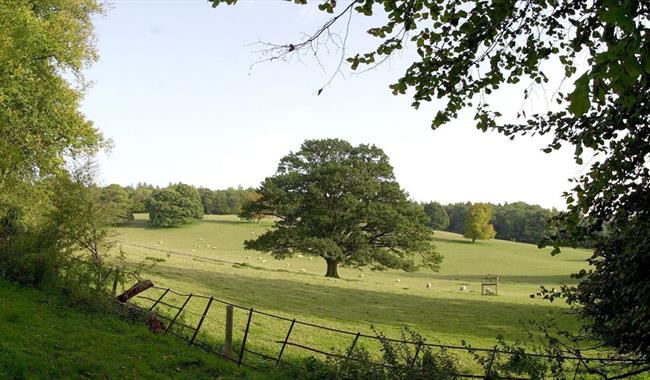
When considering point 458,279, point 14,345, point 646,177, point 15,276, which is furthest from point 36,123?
point 458,279

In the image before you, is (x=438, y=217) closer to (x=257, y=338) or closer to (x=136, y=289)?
(x=257, y=338)

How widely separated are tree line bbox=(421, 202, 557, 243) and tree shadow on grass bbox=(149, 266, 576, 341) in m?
55.6

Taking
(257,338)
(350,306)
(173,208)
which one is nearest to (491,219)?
(173,208)

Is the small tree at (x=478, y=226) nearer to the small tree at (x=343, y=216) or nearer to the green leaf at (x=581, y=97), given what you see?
the small tree at (x=343, y=216)

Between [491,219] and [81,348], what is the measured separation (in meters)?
105

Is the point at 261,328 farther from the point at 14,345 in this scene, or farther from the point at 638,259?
the point at 638,259

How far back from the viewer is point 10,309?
1203 centimetres

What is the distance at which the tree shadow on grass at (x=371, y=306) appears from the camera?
20.6 meters

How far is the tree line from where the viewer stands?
85312 mm

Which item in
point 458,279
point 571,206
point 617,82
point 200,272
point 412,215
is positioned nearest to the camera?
point 617,82

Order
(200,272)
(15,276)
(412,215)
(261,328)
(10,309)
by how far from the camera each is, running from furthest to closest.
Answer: (412,215), (200,272), (261,328), (15,276), (10,309)

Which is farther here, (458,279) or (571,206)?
(458,279)

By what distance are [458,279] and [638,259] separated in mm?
44144

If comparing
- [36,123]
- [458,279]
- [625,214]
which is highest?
[36,123]
